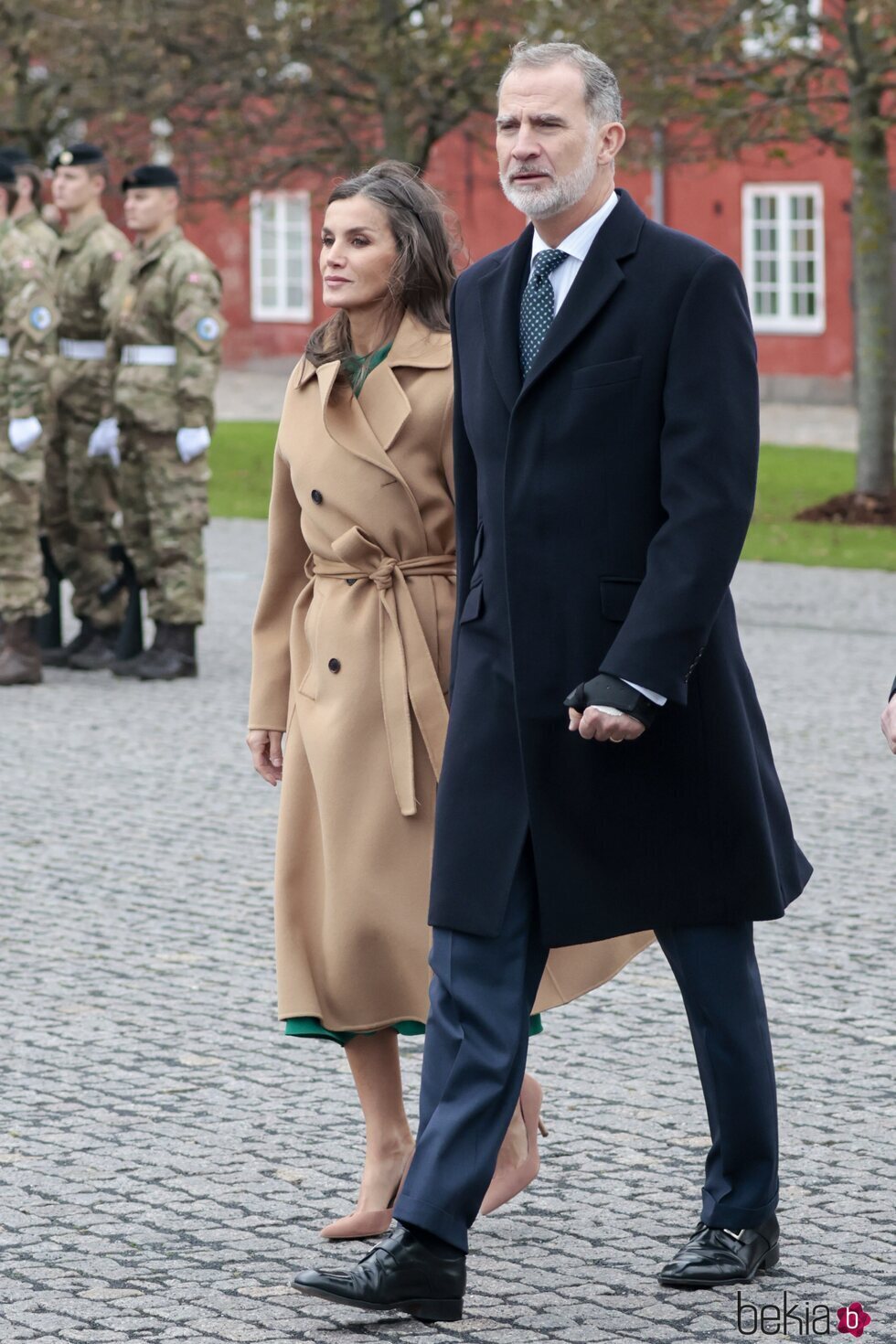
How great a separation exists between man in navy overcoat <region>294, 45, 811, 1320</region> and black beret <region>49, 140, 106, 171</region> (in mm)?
8766

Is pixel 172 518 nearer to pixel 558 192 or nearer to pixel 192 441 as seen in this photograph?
pixel 192 441

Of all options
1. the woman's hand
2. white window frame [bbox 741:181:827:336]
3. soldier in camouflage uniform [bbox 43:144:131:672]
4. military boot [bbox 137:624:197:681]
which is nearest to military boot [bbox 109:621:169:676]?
military boot [bbox 137:624:197:681]

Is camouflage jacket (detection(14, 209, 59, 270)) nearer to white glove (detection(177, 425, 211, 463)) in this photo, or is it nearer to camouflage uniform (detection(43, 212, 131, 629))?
camouflage uniform (detection(43, 212, 131, 629))

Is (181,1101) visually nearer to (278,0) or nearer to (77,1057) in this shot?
(77,1057)

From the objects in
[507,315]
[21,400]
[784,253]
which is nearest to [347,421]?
[507,315]

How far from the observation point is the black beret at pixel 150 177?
11.9 meters

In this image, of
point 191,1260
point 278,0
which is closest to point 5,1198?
point 191,1260

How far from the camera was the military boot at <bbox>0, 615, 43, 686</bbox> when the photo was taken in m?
12.2

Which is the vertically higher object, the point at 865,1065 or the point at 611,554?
the point at 611,554

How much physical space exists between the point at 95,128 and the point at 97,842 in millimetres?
20893

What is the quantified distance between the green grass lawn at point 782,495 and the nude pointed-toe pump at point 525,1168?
12.8 meters

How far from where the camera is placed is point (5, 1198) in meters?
4.62

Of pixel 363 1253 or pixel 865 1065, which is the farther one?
pixel 865 1065

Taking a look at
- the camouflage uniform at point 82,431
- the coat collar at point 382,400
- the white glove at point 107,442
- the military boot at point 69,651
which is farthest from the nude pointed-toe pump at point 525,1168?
the military boot at point 69,651
